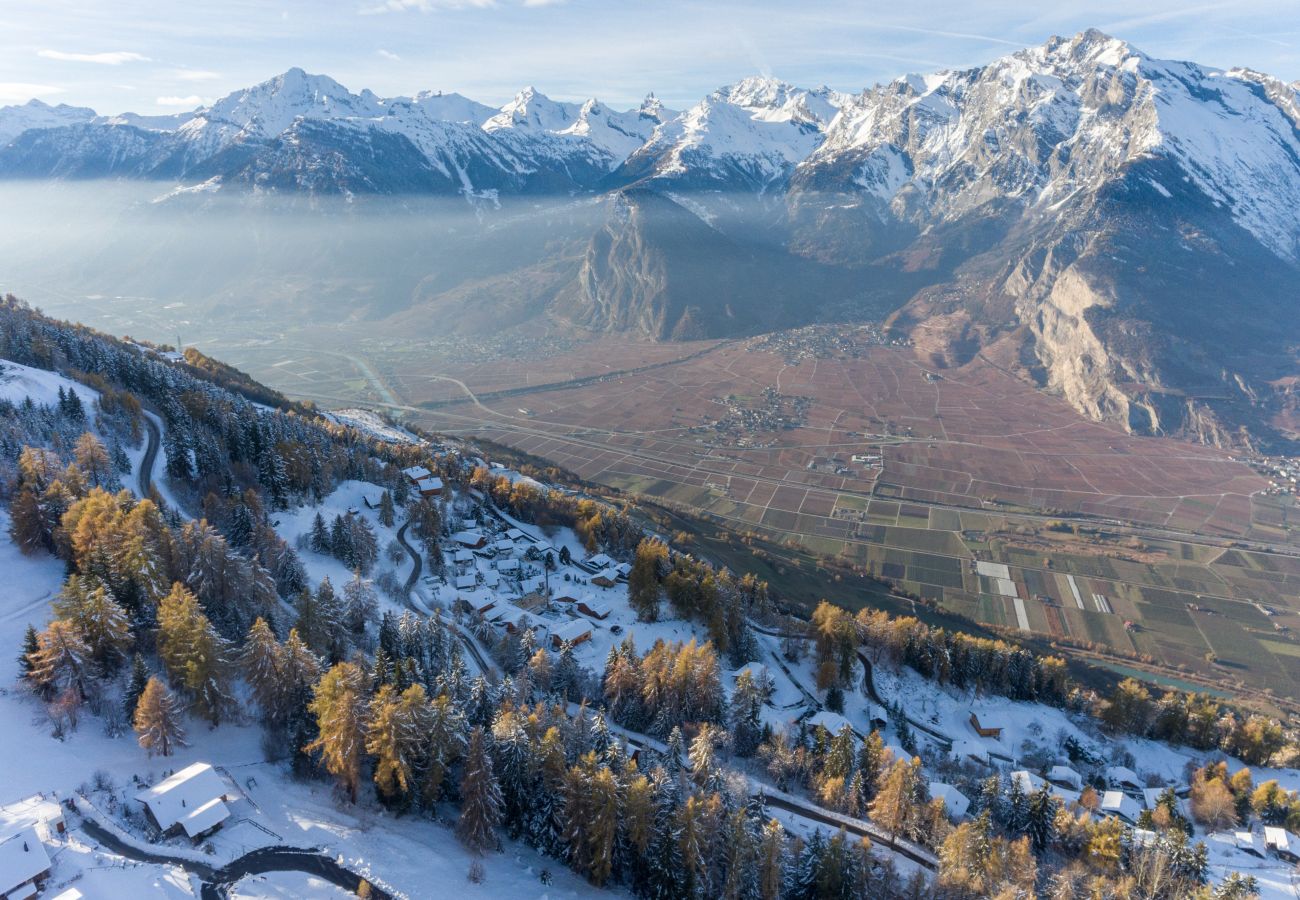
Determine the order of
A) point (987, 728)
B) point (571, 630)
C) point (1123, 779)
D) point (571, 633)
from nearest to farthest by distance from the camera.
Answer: point (1123, 779) < point (571, 633) < point (571, 630) < point (987, 728)

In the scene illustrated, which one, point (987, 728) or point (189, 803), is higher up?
point (189, 803)

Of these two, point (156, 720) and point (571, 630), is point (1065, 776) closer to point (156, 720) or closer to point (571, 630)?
point (571, 630)

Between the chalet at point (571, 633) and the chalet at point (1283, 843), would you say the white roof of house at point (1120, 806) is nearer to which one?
the chalet at point (1283, 843)

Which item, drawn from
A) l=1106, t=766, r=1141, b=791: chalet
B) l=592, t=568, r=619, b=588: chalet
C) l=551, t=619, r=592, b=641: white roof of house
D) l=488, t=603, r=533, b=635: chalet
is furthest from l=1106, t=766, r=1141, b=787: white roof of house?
l=488, t=603, r=533, b=635: chalet

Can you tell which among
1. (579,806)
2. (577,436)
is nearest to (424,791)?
(579,806)

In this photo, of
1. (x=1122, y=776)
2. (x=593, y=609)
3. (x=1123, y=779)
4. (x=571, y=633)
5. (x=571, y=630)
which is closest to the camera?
(x=1123, y=779)

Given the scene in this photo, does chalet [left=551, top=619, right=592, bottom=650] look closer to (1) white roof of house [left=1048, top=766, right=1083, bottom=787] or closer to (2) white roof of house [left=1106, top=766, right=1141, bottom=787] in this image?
(1) white roof of house [left=1048, top=766, right=1083, bottom=787]

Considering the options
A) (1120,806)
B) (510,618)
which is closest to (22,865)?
(510,618)
